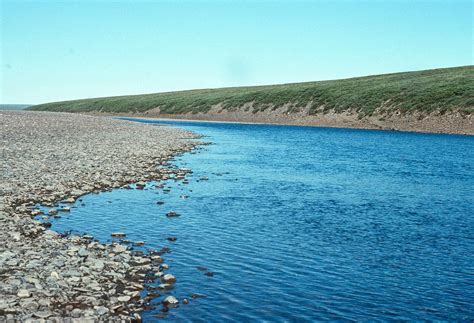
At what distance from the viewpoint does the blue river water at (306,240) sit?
11.5 meters

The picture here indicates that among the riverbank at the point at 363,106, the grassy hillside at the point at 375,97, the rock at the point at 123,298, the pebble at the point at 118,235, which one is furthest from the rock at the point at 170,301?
the grassy hillside at the point at 375,97

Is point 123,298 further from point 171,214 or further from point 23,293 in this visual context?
point 171,214

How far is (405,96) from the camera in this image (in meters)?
106

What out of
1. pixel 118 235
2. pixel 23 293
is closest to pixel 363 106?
pixel 118 235

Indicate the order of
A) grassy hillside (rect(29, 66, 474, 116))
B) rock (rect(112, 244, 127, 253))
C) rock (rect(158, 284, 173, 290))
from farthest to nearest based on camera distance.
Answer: grassy hillside (rect(29, 66, 474, 116)) < rock (rect(112, 244, 127, 253)) < rock (rect(158, 284, 173, 290))

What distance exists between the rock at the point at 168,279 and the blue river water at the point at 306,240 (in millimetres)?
260

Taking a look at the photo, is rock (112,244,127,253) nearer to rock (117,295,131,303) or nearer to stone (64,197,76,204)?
rock (117,295,131,303)

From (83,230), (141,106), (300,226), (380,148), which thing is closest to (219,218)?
(300,226)

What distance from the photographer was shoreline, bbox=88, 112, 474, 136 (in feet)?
281

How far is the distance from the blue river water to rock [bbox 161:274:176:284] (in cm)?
26

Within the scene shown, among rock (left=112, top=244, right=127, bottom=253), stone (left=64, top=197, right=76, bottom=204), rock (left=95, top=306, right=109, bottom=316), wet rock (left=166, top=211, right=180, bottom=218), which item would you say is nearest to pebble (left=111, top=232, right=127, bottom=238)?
rock (left=112, top=244, right=127, bottom=253)

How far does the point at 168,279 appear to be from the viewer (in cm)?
1254

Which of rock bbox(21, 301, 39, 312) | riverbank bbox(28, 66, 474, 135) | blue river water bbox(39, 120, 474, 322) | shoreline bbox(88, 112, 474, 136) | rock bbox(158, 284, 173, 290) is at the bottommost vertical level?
blue river water bbox(39, 120, 474, 322)

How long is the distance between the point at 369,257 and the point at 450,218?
25.5ft
